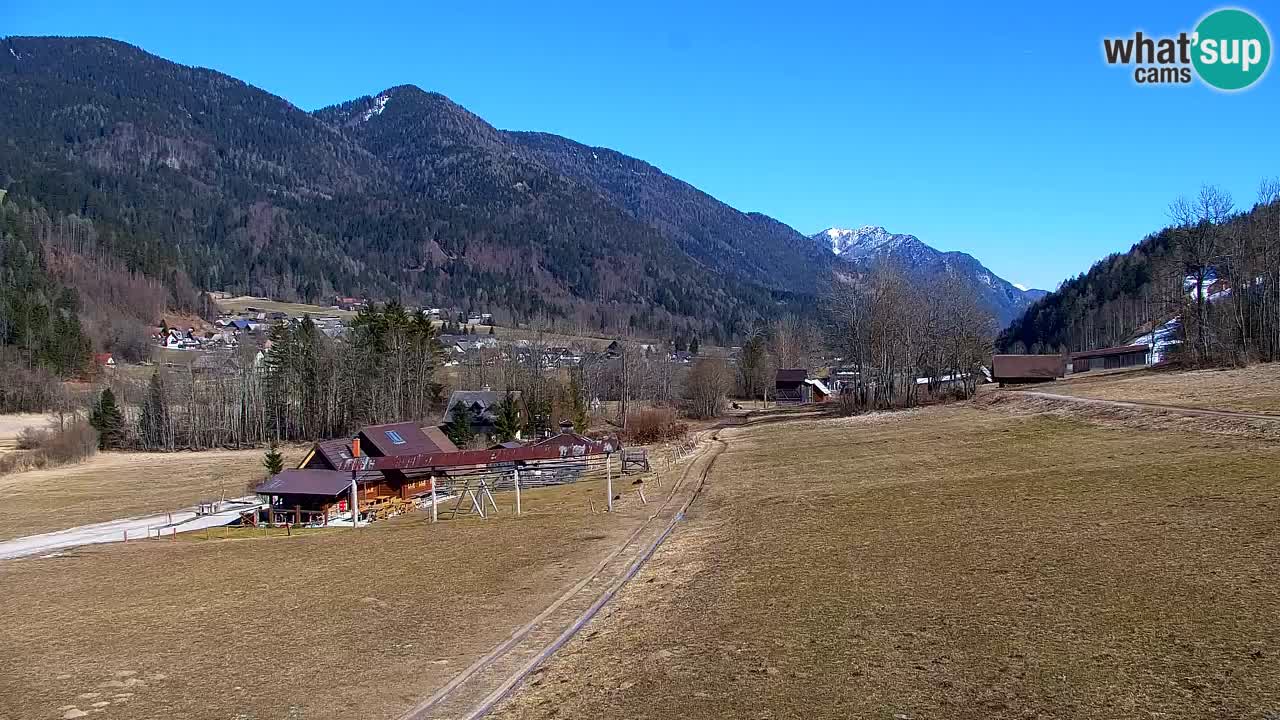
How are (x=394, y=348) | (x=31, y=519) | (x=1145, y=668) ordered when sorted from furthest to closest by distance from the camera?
(x=394, y=348)
(x=31, y=519)
(x=1145, y=668)

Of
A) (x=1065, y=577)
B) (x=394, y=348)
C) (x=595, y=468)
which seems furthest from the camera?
(x=394, y=348)

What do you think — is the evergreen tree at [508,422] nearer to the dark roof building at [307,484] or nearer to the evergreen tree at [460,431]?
the evergreen tree at [460,431]

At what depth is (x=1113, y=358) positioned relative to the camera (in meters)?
119

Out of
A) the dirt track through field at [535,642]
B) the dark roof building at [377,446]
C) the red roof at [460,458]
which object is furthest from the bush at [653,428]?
the dirt track through field at [535,642]

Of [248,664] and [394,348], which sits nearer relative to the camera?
[248,664]

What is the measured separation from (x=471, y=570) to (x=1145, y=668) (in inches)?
681

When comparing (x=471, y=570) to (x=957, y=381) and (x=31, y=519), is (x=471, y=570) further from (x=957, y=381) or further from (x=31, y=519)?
(x=957, y=381)

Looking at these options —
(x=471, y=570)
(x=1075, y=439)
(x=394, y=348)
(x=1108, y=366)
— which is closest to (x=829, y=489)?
(x=1075, y=439)

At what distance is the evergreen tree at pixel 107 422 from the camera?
305 ft

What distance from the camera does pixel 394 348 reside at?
97.2 m

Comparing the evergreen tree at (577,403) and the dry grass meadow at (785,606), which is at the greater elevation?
the evergreen tree at (577,403)

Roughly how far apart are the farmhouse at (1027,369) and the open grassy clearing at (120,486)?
7905cm

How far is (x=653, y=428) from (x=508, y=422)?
562 inches

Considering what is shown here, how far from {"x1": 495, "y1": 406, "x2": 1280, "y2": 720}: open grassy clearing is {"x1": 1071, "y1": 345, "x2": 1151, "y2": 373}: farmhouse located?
90903 millimetres
